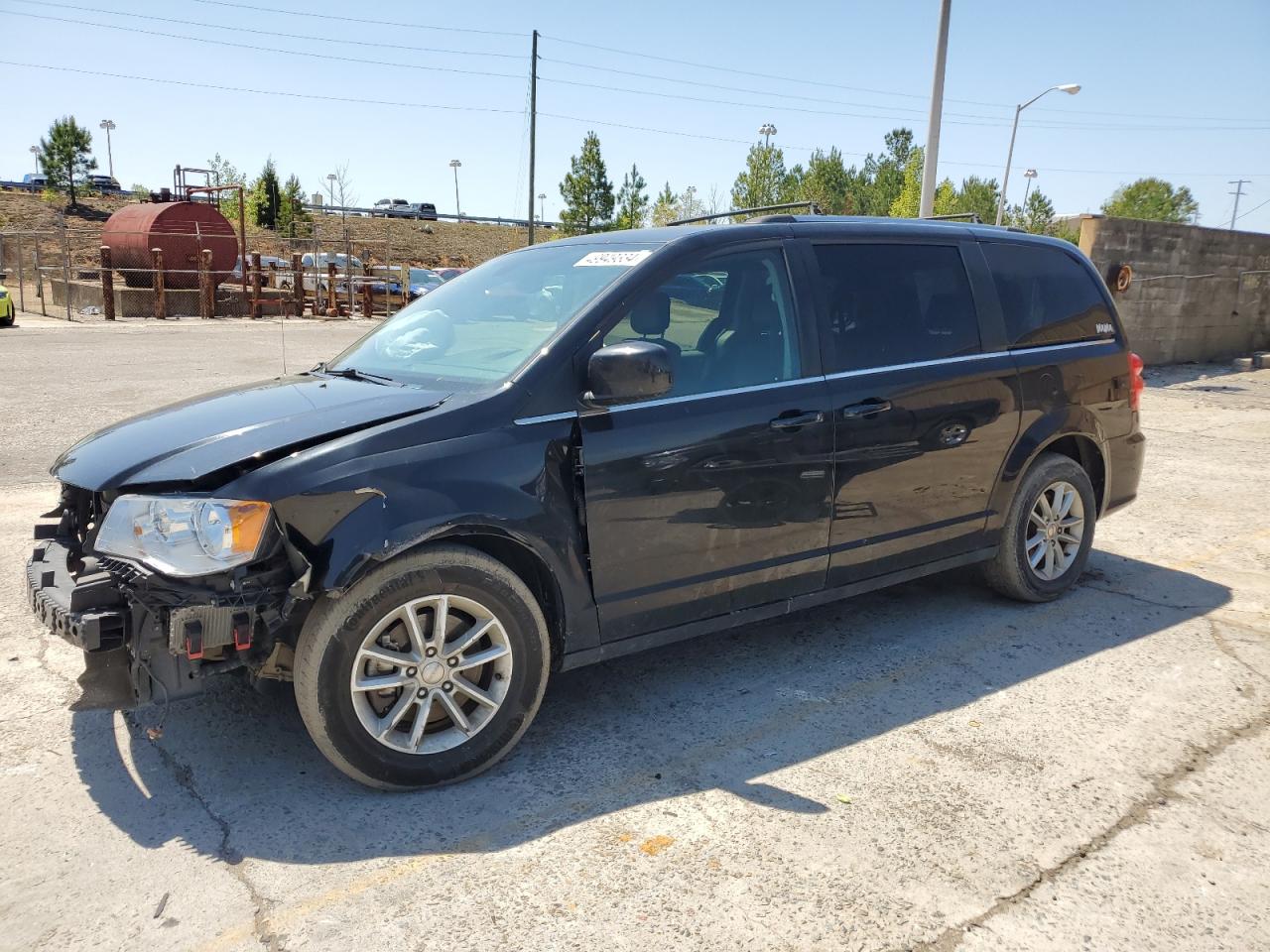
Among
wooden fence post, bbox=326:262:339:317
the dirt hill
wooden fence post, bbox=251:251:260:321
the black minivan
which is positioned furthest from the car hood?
the dirt hill

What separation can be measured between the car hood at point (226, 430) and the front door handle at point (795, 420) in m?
1.30

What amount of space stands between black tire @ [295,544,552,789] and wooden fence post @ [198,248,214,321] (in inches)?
999

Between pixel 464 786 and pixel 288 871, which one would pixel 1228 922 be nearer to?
pixel 464 786

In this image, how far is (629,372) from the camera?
3176 millimetres

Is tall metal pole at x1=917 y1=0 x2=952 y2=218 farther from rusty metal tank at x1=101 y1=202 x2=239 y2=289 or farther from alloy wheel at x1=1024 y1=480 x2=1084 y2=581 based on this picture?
rusty metal tank at x1=101 y1=202 x2=239 y2=289

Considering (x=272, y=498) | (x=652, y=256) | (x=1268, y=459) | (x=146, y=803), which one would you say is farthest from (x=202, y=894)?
(x=1268, y=459)

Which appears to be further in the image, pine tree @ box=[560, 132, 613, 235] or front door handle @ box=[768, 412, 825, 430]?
pine tree @ box=[560, 132, 613, 235]

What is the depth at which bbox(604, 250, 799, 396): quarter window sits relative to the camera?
11.8ft

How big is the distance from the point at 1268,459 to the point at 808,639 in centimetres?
698

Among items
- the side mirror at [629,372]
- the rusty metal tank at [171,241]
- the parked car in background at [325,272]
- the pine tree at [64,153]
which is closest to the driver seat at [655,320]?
the side mirror at [629,372]

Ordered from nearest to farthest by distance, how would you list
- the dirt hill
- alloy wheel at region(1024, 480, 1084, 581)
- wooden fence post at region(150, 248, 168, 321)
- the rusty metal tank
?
alloy wheel at region(1024, 480, 1084, 581)
wooden fence post at region(150, 248, 168, 321)
the rusty metal tank
the dirt hill

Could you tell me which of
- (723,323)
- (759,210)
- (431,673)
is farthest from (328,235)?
(431,673)

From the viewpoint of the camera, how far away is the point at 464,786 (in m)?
3.17

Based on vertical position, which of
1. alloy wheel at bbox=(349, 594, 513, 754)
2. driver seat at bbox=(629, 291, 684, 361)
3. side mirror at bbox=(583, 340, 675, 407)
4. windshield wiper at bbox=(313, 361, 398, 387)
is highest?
driver seat at bbox=(629, 291, 684, 361)
